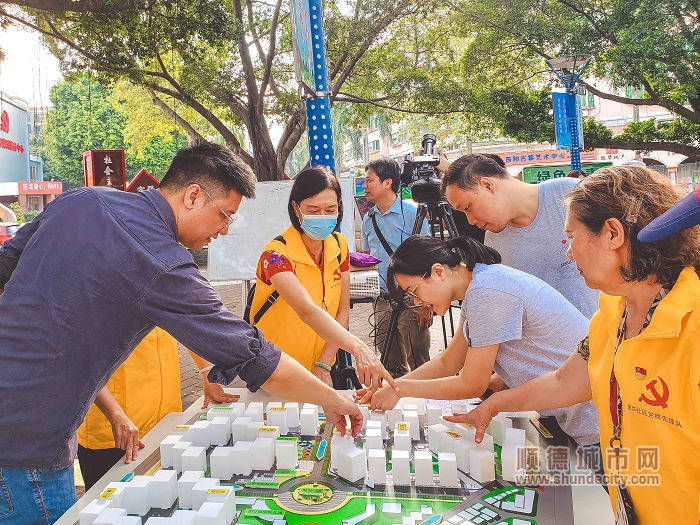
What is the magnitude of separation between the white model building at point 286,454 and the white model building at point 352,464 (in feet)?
0.44

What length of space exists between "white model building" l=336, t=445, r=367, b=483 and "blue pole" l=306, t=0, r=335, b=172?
2.27 metres

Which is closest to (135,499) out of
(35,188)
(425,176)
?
(425,176)

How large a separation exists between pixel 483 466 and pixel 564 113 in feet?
34.8

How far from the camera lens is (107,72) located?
9492 millimetres

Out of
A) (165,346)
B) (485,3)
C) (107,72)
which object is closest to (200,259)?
(107,72)

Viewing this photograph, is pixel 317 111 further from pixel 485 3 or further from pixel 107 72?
pixel 485 3

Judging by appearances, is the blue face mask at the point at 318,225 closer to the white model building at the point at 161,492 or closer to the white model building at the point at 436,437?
the white model building at the point at 436,437

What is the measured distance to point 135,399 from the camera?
1989 mm

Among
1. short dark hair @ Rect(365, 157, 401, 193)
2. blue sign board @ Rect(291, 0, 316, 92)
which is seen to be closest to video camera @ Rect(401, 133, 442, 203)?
short dark hair @ Rect(365, 157, 401, 193)

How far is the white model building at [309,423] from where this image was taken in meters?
1.78

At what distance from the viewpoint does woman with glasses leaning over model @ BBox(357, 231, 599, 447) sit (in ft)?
5.91

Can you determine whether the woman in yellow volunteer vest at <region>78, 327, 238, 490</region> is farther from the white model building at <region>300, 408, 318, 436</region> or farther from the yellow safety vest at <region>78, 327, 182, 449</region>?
the white model building at <region>300, 408, 318, 436</region>

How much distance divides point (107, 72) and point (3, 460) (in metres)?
9.64

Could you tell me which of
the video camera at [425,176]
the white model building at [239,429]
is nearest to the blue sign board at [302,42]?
the video camera at [425,176]
